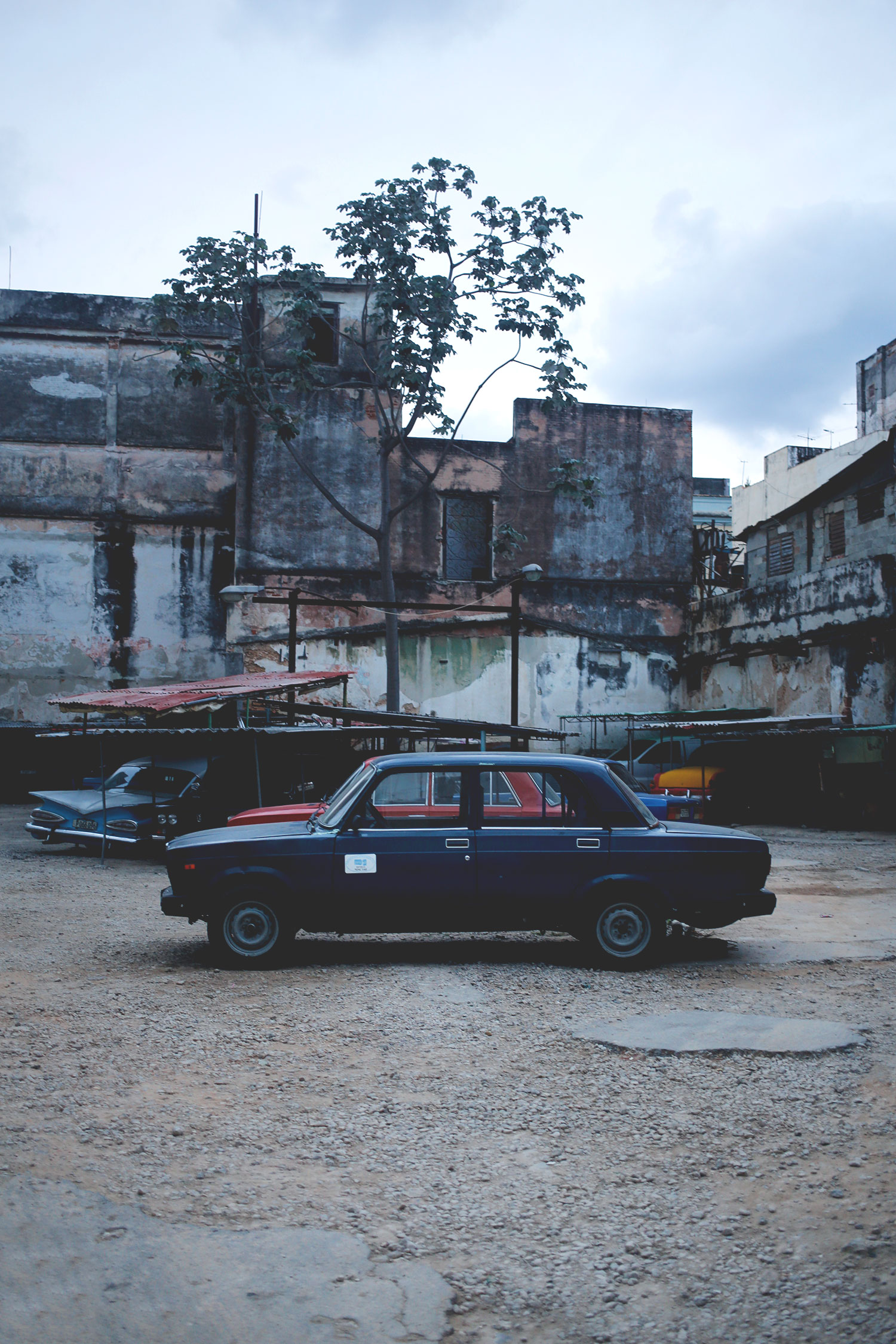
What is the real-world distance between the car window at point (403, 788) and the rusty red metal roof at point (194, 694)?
6.98 m

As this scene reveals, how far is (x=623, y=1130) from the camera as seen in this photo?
456 centimetres

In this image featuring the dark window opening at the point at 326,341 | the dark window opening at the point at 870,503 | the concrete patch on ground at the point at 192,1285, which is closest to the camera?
the concrete patch on ground at the point at 192,1285

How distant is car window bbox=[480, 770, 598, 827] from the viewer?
787cm

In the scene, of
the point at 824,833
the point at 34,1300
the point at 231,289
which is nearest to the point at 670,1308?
the point at 34,1300

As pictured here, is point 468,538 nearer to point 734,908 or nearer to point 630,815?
point 630,815

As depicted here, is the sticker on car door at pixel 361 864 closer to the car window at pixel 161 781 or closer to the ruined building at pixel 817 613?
the car window at pixel 161 781

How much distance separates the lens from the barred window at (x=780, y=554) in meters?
26.6

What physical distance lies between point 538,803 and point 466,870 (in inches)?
28.2

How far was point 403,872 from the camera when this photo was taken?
765cm

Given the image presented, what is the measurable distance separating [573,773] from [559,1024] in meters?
2.24

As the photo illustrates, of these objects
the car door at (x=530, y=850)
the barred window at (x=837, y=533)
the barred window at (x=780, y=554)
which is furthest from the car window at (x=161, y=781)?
the barred window at (x=780, y=554)

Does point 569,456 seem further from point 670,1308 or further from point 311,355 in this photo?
point 670,1308

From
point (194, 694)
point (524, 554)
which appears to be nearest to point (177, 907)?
point (194, 694)

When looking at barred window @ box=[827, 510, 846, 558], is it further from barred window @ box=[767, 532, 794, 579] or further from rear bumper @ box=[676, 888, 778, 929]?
rear bumper @ box=[676, 888, 778, 929]
